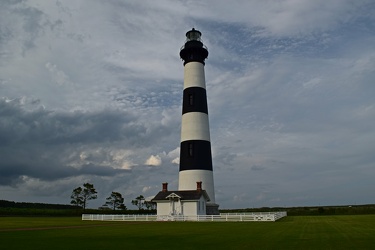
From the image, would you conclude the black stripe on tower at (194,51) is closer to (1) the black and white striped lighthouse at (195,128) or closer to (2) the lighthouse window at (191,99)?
(1) the black and white striped lighthouse at (195,128)

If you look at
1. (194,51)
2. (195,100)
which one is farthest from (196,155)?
(194,51)

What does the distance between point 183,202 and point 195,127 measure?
818cm

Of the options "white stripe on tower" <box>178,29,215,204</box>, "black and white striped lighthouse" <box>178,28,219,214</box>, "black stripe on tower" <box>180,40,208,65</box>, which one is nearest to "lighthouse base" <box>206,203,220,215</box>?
"black and white striped lighthouse" <box>178,28,219,214</box>

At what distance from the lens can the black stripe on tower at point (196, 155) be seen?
38.8m

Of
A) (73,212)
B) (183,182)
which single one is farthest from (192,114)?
(73,212)

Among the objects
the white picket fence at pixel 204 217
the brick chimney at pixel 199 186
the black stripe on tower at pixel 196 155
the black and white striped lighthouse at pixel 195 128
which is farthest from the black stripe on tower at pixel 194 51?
the white picket fence at pixel 204 217

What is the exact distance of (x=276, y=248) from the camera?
41.3 ft

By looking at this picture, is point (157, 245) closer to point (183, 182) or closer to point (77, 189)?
point (183, 182)

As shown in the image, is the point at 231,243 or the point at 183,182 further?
the point at 183,182

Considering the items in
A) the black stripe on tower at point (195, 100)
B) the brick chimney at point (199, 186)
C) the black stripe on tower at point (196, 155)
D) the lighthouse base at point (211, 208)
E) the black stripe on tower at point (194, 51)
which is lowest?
the lighthouse base at point (211, 208)

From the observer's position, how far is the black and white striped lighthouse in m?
38.9

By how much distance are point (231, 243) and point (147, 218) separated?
81.5 feet

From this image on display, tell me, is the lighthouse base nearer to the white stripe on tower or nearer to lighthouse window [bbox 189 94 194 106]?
the white stripe on tower

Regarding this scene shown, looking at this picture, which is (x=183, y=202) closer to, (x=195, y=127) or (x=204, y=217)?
(x=204, y=217)
